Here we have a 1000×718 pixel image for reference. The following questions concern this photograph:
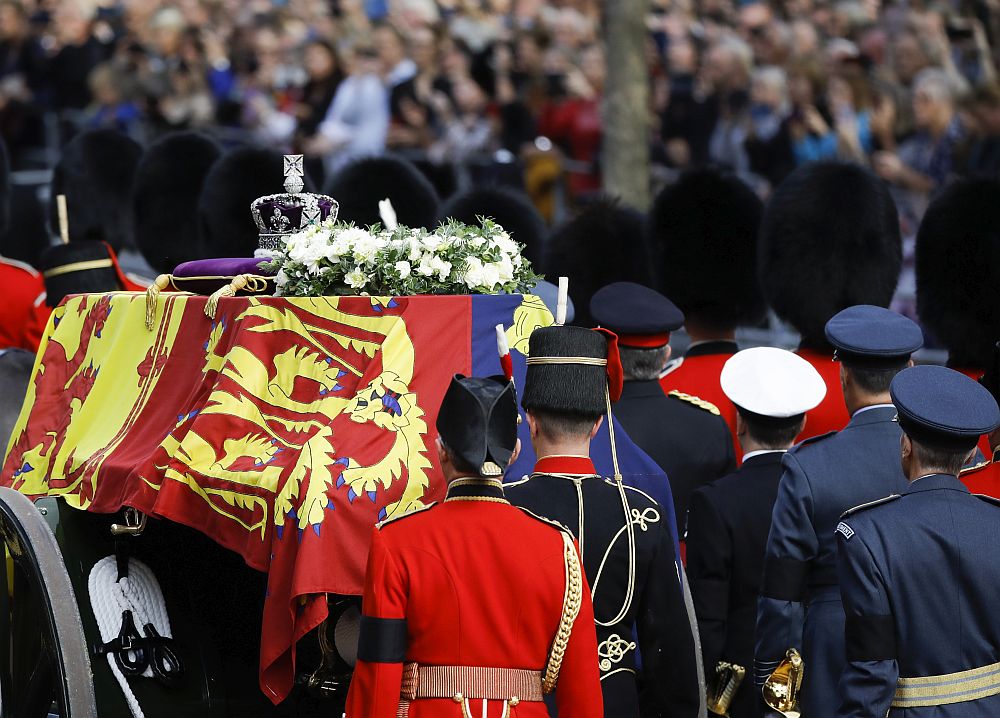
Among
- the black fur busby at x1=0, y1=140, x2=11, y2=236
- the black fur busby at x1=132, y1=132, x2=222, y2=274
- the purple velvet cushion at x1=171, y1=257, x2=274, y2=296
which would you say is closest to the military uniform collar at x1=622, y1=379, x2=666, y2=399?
the purple velvet cushion at x1=171, y1=257, x2=274, y2=296

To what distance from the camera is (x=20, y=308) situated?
7.11m

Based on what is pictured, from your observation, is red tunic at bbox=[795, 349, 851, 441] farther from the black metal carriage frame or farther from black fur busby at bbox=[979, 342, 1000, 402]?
the black metal carriage frame

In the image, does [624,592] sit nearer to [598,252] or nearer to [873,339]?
[873,339]

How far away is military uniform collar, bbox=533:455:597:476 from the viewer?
12.2 ft

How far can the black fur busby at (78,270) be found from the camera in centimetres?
629

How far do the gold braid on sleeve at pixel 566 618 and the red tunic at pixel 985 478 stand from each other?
4.53 feet

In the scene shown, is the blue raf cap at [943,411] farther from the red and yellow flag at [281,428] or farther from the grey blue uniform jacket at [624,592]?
the red and yellow flag at [281,428]

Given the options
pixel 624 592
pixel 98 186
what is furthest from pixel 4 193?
pixel 624 592

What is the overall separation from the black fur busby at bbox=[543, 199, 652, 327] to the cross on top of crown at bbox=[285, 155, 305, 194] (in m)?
3.24

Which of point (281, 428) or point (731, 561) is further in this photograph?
point (731, 561)

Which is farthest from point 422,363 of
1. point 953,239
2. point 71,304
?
point 953,239

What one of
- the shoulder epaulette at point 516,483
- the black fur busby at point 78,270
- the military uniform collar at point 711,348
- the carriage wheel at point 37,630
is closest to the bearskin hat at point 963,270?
the military uniform collar at point 711,348

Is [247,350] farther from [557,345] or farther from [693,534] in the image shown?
[693,534]

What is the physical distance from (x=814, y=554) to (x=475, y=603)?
1263 mm
